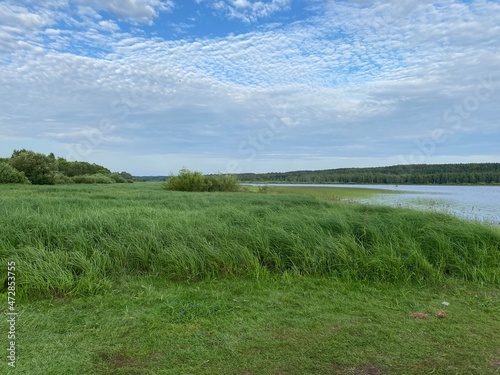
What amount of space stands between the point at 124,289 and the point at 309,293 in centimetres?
264

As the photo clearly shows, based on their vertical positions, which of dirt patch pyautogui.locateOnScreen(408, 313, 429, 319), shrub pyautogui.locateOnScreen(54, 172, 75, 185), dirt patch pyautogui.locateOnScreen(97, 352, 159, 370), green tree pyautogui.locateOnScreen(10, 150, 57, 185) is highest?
green tree pyautogui.locateOnScreen(10, 150, 57, 185)

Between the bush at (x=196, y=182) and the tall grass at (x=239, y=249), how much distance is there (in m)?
28.2

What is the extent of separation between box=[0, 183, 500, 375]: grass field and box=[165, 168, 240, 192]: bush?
91.5ft

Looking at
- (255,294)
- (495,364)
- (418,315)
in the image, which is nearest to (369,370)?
(495,364)

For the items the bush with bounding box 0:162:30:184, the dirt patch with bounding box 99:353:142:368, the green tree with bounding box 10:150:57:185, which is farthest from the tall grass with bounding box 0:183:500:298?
the green tree with bounding box 10:150:57:185

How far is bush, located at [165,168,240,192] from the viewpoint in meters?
34.8

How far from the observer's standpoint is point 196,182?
3478cm

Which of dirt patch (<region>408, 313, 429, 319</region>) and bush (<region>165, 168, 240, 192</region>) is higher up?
bush (<region>165, 168, 240, 192</region>)

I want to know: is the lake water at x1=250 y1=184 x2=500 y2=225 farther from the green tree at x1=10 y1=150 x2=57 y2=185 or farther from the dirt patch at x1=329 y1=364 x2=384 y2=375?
the green tree at x1=10 y1=150 x2=57 y2=185

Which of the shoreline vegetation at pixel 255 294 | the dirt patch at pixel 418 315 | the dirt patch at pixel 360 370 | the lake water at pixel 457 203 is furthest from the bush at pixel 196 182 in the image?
the dirt patch at pixel 360 370

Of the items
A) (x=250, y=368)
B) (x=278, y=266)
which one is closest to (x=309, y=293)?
(x=278, y=266)

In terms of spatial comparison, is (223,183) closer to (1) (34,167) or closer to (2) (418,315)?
(1) (34,167)

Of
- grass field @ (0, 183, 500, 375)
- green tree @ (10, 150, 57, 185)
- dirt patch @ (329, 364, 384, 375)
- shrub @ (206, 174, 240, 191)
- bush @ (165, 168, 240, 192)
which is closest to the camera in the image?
dirt patch @ (329, 364, 384, 375)

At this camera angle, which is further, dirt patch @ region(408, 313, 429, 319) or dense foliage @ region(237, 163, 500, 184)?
dense foliage @ region(237, 163, 500, 184)
